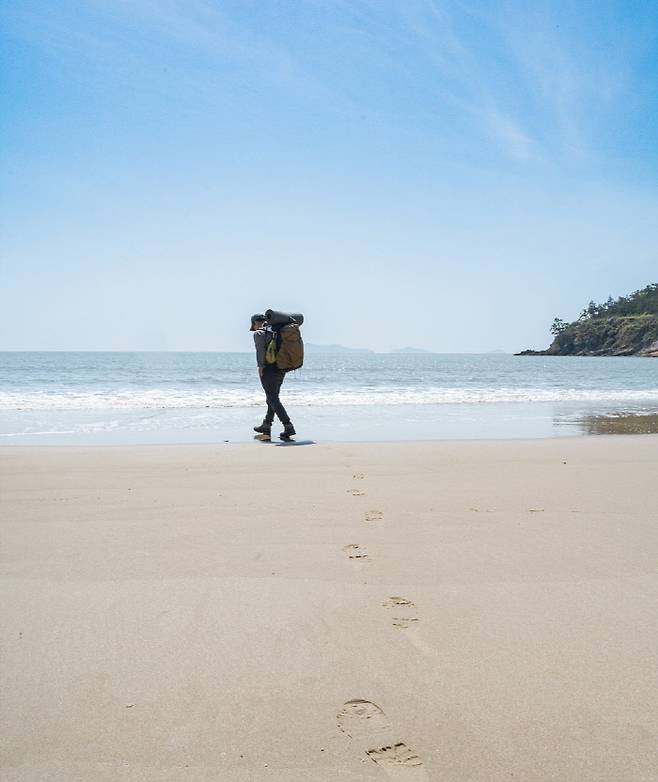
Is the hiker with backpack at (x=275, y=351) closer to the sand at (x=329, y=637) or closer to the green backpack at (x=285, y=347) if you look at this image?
the green backpack at (x=285, y=347)

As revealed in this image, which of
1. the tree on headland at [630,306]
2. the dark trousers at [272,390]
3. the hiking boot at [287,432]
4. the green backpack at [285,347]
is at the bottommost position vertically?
the hiking boot at [287,432]

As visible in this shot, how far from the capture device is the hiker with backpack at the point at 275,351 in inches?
342

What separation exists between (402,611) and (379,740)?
0.86 metres

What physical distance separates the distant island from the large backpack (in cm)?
10381

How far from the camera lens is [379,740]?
69.7 inches

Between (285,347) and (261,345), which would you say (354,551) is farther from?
(261,345)

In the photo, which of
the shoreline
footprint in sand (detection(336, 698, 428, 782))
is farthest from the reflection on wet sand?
footprint in sand (detection(336, 698, 428, 782))

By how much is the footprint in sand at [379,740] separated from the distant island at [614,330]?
109516 millimetres

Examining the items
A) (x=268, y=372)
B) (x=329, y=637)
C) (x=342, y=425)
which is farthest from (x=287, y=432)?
(x=329, y=637)

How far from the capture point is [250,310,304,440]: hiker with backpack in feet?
28.5

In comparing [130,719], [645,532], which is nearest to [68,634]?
[130,719]

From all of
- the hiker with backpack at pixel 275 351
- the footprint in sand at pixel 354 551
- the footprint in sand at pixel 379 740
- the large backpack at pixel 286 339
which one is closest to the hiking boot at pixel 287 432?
the hiker with backpack at pixel 275 351

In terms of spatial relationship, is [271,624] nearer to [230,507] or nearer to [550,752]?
[550,752]

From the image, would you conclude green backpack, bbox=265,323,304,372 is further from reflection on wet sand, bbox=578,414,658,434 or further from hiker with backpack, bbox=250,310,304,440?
reflection on wet sand, bbox=578,414,658,434
